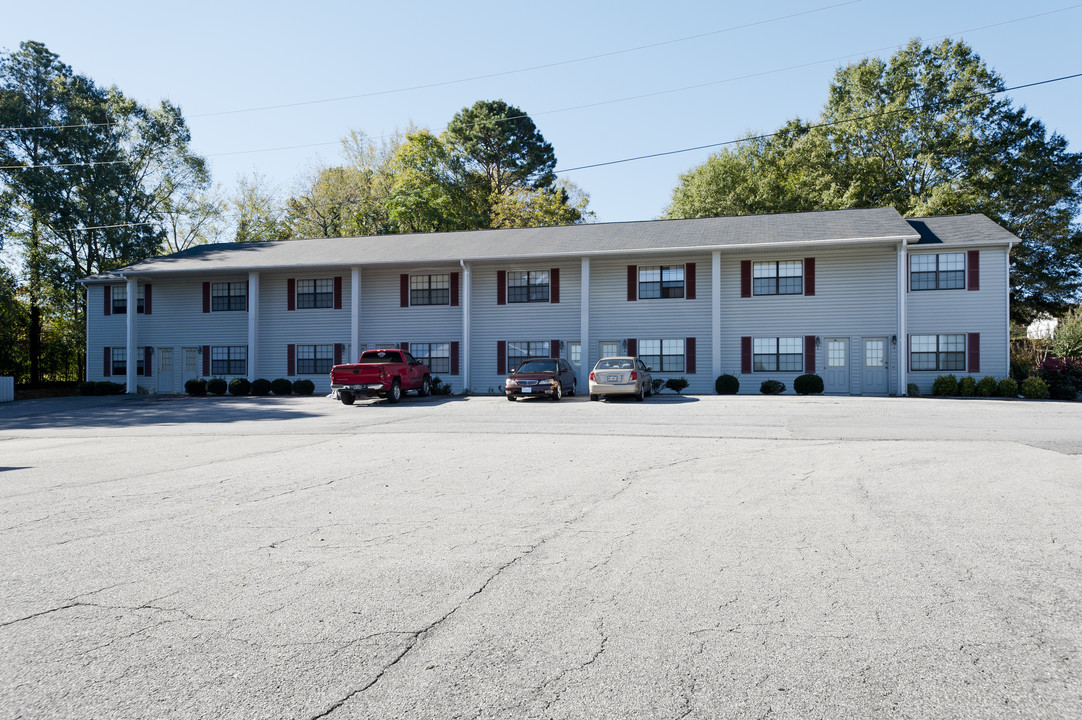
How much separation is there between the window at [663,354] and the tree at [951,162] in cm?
1726

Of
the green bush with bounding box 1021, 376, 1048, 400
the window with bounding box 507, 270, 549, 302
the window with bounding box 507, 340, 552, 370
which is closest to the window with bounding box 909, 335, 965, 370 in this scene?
the green bush with bounding box 1021, 376, 1048, 400

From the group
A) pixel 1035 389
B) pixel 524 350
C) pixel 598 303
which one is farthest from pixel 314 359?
pixel 1035 389

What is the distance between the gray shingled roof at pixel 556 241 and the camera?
26781 millimetres

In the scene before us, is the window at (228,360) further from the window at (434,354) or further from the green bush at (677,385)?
the green bush at (677,385)

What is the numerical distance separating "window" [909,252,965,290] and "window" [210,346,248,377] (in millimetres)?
28947

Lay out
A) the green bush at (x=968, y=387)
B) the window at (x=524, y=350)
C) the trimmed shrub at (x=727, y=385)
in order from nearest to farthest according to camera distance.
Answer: the green bush at (x=968, y=387) < the trimmed shrub at (x=727, y=385) < the window at (x=524, y=350)

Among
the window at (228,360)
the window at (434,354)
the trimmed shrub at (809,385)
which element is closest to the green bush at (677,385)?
the trimmed shrub at (809,385)

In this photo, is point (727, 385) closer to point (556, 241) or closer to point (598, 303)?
point (598, 303)

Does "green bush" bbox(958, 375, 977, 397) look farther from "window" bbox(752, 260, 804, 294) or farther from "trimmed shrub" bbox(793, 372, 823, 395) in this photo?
"window" bbox(752, 260, 804, 294)

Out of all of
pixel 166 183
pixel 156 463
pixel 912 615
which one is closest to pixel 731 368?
pixel 156 463

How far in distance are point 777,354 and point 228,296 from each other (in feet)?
82.3

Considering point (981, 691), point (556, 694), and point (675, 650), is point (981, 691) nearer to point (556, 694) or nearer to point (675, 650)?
point (675, 650)

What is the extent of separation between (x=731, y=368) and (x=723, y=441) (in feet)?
51.5

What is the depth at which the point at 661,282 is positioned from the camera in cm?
2830
